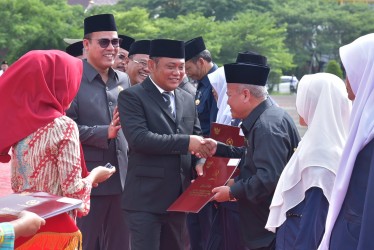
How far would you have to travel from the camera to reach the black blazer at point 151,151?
5641 millimetres

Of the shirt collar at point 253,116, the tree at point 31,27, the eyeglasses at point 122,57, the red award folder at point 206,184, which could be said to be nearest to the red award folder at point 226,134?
the red award folder at point 206,184

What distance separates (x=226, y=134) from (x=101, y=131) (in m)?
0.91

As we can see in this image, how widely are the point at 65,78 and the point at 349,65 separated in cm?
145

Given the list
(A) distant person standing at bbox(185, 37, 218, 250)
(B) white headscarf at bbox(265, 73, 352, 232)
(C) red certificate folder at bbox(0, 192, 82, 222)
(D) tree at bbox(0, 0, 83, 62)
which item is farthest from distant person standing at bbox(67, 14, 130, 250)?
(D) tree at bbox(0, 0, 83, 62)

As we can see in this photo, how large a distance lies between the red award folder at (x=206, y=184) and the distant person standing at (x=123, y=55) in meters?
2.53

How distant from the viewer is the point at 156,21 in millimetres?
45969

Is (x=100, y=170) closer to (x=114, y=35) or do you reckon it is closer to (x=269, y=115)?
(x=269, y=115)

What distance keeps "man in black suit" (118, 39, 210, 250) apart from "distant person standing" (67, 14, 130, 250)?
1.10ft

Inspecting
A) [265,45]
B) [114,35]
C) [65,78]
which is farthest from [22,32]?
[65,78]

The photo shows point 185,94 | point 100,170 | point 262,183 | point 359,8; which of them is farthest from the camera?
point 359,8

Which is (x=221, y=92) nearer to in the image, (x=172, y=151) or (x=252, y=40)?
(x=172, y=151)

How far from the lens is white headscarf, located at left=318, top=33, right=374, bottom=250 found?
342 centimetres

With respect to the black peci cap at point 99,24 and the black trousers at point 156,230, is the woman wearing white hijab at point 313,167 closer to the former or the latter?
the black trousers at point 156,230

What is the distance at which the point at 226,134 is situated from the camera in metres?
6.03
